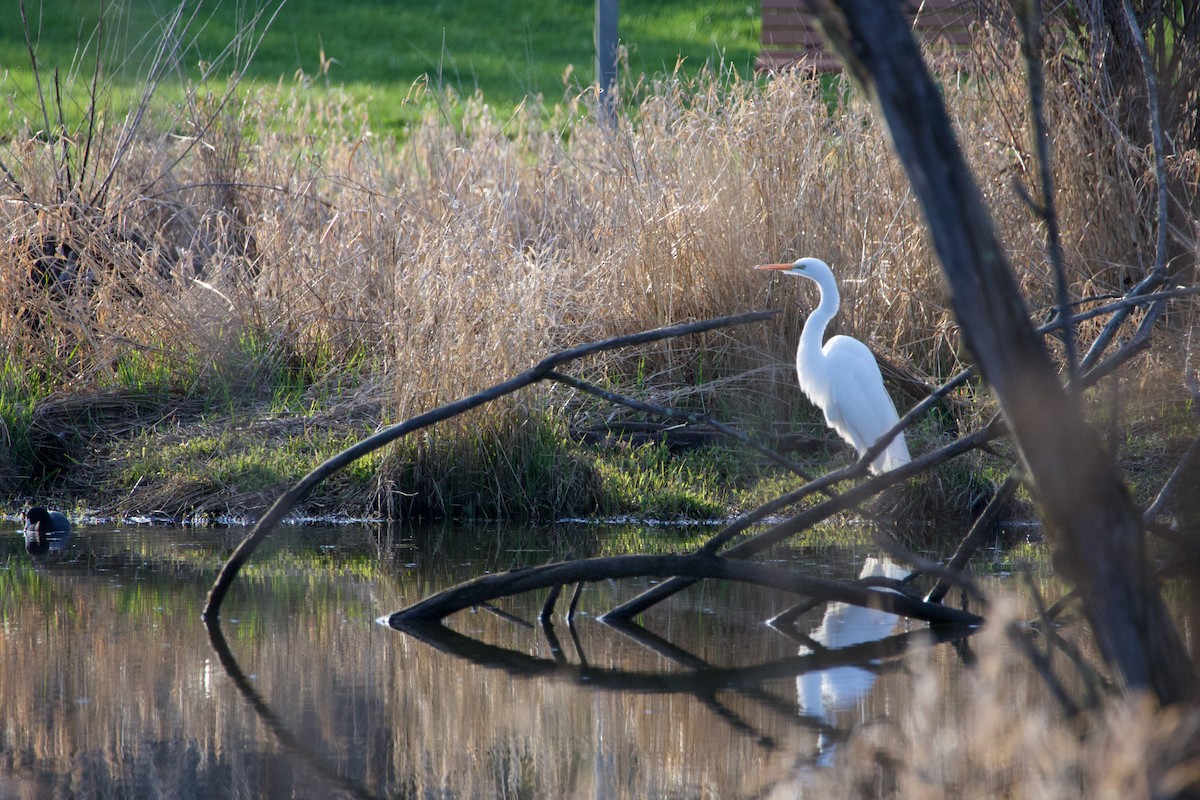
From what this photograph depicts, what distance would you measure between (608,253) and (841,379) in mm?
1541

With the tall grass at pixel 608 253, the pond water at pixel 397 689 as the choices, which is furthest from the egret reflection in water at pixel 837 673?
the tall grass at pixel 608 253

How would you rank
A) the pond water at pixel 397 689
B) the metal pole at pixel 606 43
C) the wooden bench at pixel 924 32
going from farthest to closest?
the metal pole at pixel 606 43
the wooden bench at pixel 924 32
the pond water at pixel 397 689

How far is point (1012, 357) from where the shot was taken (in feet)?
5.23

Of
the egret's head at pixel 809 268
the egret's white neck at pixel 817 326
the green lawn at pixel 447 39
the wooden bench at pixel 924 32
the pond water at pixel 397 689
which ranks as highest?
the green lawn at pixel 447 39

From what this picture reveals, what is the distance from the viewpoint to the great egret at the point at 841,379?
5.79m

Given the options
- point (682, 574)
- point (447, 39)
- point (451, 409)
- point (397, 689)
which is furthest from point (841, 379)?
point (447, 39)

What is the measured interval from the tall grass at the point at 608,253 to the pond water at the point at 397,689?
6.85 ft

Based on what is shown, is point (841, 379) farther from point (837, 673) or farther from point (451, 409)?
point (451, 409)

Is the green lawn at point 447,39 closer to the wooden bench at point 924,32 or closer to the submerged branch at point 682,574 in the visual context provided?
the wooden bench at point 924,32

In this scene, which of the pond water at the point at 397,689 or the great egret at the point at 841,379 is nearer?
the pond water at the point at 397,689

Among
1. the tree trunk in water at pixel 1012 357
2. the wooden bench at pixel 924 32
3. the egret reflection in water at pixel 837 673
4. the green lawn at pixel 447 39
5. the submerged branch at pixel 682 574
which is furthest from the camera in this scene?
A: the green lawn at pixel 447 39

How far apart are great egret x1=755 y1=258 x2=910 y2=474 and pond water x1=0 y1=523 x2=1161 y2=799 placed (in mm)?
1303

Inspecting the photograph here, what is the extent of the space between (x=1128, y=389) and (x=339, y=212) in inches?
157

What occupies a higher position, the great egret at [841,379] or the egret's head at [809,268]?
the egret's head at [809,268]
